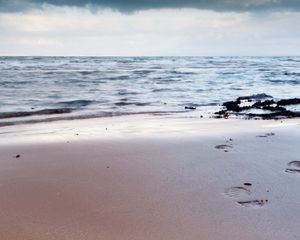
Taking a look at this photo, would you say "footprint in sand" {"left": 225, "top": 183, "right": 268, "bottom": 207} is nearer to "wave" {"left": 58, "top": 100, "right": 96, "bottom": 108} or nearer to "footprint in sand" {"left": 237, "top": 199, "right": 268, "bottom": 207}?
"footprint in sand" {"left": 237, "top": 199, "right": 268, "bottom": 207}

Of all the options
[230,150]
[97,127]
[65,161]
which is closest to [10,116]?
[97,127]

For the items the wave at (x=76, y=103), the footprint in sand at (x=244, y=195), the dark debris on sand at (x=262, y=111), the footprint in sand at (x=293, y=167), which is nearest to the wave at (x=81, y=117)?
the dark debris on sand at (x=262, y=111)

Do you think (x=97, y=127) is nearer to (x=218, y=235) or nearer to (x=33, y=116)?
(x=33, y=116)

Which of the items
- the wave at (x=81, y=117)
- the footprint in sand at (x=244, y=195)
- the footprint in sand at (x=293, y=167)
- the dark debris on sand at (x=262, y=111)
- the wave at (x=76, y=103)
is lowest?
the wave at (x=76, y=103)

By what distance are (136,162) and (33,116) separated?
5.82 metres

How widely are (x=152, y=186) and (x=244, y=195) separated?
2.88 feet

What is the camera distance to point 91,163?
462cm

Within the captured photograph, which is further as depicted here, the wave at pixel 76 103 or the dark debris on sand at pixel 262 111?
the wave at pixel 76 103

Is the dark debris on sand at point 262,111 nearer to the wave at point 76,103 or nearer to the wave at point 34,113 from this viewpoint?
the wave at point 34,113

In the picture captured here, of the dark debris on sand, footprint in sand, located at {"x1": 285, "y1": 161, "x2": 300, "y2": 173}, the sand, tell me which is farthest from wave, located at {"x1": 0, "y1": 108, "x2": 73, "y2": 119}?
footprint in sand, located at {"x1": 285, "y1": 161, "x2": 300, "y2": 173}

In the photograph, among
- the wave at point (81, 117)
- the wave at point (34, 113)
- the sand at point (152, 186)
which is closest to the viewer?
the sand at point (152, 186)

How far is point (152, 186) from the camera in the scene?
3.74 m

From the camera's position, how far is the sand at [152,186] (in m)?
2.86

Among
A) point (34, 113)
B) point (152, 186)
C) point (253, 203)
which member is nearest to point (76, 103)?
point (34, 113)
